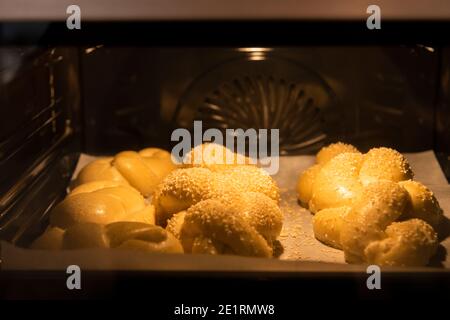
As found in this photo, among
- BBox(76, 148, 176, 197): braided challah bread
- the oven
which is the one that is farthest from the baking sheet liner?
BBox(76, 148, 176, 197): braided challah bread

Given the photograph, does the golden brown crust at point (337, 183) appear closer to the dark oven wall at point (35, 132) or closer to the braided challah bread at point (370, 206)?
the braided challah bread at point (370, 206)

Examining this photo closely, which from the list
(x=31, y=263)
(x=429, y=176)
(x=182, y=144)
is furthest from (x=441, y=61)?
(x=31, y=263)

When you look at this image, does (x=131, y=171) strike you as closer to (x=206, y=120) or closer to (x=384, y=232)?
(x=206, y=120)

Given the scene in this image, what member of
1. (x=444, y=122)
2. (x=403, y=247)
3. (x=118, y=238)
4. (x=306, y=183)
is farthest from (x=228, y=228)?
(x=444, y=122)

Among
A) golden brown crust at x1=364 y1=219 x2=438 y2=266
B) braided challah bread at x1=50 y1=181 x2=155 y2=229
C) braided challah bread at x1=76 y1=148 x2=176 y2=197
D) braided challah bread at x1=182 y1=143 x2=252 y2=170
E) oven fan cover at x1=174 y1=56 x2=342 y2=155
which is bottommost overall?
golden brown crust at x1=364 y1=219 x2=438 y2=266

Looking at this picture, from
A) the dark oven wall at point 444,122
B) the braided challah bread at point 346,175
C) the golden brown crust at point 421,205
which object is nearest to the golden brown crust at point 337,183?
the braided challah bread at point 346,175

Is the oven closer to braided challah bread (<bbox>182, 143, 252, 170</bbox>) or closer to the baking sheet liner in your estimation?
the baking sheet liner
